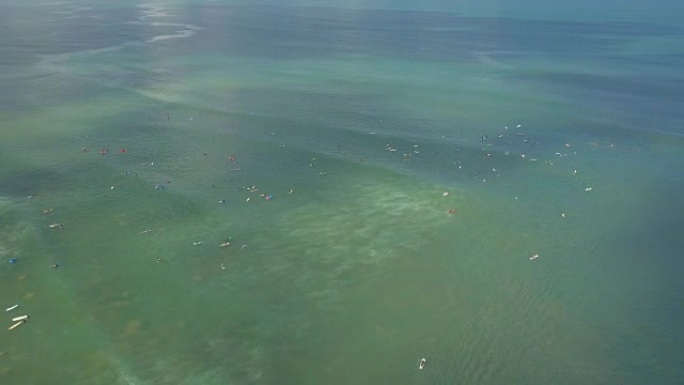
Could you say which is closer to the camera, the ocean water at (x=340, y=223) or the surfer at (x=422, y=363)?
the surfer at (x=422, y=363)

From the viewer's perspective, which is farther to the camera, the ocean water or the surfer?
the ocean water

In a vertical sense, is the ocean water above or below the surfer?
above

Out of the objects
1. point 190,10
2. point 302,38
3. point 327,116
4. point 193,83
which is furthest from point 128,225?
point 190,10

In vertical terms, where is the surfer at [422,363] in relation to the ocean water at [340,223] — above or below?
below

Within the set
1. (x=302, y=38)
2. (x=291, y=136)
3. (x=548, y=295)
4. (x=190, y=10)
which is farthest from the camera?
(x=190, y=10)

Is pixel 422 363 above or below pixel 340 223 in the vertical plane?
below

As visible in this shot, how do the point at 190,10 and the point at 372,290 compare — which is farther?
the point at 190,10

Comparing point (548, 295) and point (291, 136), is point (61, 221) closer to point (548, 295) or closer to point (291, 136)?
point (291, 136)

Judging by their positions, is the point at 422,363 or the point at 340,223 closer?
the point at 422,363
